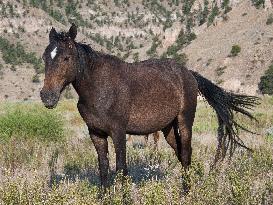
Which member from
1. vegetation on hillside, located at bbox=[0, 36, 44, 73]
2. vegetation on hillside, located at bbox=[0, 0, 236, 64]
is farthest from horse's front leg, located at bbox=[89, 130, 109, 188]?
vegetation on hillside, located at bbox=[0, 0, 236, 64]

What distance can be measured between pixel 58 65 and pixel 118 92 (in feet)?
3.03

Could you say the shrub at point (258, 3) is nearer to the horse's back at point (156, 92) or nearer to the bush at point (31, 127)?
the bush at point (31, 127)

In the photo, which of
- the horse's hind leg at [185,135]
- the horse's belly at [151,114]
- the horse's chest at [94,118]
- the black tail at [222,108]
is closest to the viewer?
the horse's chest at [94,118]

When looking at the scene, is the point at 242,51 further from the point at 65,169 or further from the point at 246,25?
the point at 65,169

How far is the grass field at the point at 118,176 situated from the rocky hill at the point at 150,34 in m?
2.01

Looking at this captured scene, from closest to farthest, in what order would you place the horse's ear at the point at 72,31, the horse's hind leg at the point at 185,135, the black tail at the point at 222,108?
1. the horse's ear at the point at 72,31
2. the horse's hind leg at the point at 185,135
3. the black tail at the point at 222,108

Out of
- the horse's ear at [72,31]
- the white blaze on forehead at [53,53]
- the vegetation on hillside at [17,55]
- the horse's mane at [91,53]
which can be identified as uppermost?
the vegetation on hillside at [17,55]

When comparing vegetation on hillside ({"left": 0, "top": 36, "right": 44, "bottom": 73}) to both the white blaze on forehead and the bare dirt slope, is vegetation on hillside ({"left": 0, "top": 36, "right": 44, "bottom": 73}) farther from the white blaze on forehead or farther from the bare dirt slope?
the white blaze on forehead

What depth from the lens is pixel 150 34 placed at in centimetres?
13400

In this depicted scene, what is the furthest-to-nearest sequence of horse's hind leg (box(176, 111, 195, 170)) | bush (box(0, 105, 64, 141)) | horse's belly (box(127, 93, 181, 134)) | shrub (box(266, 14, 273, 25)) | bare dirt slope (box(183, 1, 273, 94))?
shrub (box(266, 14, 273, 25)) → bare dirt slope (box(183, 1, 273, 94)) → bush (box(0, 105, 64, 141)) → horse's hind leg (box(176, 111, 195, 170)) → horse's belly (box(127, 93, 181, 134))

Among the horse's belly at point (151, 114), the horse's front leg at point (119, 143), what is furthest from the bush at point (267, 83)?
the horse's front leg at point (119, 143)

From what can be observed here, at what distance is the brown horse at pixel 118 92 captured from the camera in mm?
5445

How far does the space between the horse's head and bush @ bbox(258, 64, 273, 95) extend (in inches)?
1598

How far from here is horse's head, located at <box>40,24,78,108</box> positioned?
5230 mm
